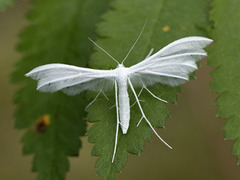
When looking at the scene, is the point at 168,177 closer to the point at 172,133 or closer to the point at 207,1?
the point at 172,133

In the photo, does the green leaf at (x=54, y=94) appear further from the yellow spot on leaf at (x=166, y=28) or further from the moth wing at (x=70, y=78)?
the yellow spot on leaf at (x=166, y=28)

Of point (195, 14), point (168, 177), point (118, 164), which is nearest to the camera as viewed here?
point (118, 164)

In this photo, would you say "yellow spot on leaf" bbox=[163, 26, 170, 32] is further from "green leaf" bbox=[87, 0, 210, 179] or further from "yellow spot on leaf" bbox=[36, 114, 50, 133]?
"yellow spot on leaf" bbox=[36, 114, 50, 133]

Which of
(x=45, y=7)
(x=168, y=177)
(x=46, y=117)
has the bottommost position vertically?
(x=168, y=177)

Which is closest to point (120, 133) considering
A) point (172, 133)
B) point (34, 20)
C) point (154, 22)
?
point (154, 22)

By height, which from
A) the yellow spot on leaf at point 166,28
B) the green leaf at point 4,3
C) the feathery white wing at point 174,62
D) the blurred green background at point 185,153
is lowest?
the blurred green background at point 185,153

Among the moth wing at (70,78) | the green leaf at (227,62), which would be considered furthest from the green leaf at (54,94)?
the green leaf at (227,62)
